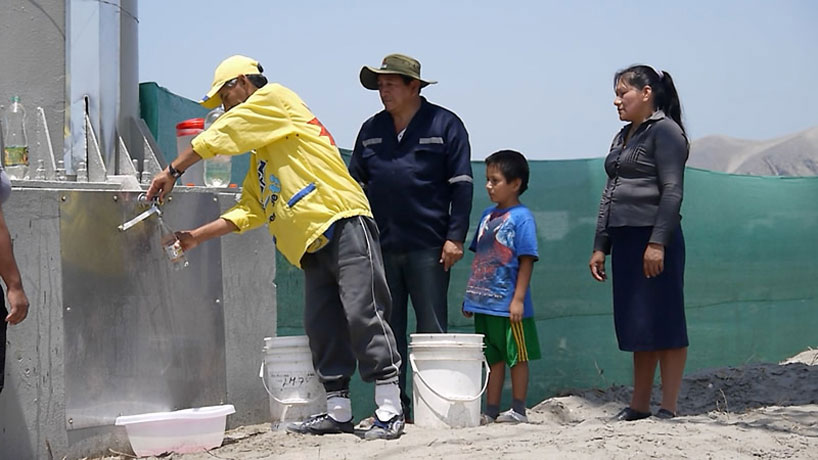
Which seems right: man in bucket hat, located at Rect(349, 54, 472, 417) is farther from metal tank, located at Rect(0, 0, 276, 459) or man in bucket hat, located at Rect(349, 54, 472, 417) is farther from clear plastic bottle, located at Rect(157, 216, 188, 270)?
clear plastic bottle, located at Rect(157, 216, 188, 270)

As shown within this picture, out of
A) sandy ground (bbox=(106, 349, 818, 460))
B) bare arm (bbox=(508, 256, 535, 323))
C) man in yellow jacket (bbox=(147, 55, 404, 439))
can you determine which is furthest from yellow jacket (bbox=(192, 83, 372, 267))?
bare arm (bbox=(508, 256, 535, 323))

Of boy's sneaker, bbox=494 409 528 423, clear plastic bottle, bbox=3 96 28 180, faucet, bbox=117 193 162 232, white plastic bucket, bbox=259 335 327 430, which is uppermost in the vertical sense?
clear plastic bottle, bbox=3 96 28 180

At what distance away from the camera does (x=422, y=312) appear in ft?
16.9

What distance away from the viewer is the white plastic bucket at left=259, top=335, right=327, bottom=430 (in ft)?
15.6

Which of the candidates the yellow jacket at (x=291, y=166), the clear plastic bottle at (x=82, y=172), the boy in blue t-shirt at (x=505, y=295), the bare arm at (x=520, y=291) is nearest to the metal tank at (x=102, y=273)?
the clear plastic bottle at (x=82, y=172)

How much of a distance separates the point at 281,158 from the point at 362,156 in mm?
909

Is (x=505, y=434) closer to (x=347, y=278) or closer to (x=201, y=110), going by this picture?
(x=347, y=278)

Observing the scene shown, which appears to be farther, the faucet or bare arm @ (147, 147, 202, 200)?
the faucet

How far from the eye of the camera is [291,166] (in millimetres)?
4465

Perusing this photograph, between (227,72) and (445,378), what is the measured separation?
5.54ft

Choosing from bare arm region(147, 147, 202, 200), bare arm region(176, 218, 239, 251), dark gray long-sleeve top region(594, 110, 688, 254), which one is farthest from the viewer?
dark gray long-sleeve top region(594, 110, 688, 254)

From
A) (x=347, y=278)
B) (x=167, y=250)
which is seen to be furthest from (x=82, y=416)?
(x=347, y=278)

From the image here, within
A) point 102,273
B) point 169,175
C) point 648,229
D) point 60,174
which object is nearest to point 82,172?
point 60,174

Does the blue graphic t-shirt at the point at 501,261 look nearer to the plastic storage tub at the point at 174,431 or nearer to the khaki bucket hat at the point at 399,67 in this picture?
the khaki bucket hat at the point at 399,67
